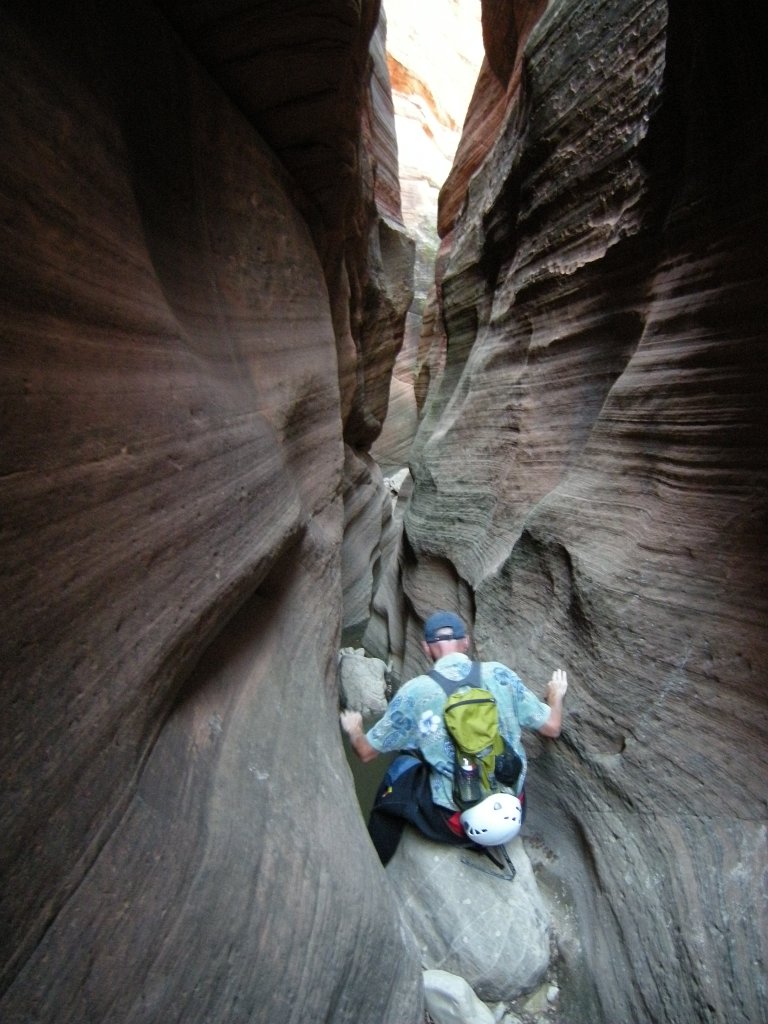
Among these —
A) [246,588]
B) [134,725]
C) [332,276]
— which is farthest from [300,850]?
[332,276]

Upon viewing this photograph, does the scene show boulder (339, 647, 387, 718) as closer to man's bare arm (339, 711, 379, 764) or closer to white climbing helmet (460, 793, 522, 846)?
man's bare arm (339, 711, 379, 764)

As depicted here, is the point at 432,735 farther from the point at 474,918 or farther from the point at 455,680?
the point at 474,918

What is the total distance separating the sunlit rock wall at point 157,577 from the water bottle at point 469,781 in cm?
55

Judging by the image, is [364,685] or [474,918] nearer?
[474,918]

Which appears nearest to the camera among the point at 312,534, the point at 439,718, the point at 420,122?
the point at 439,718

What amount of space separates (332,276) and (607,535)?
11.6ft

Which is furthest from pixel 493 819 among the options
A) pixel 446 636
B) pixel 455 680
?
pixel 446 636

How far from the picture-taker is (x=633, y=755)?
2564 millimetres

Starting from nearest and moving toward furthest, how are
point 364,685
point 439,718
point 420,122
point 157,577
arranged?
point 157,577 → point 439,718 → point 364,685 → point 420,122

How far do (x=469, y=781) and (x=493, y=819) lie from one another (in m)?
0.20

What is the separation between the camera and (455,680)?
2625 millimetres

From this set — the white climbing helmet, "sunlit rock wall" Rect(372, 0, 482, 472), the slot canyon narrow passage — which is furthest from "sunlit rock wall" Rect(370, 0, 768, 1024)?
"sunlit rock wall" Rect(372, 0, 482, 472)

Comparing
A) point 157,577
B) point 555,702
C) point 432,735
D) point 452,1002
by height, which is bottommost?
point 452,1002

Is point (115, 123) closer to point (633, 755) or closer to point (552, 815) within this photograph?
point (633, 755)
